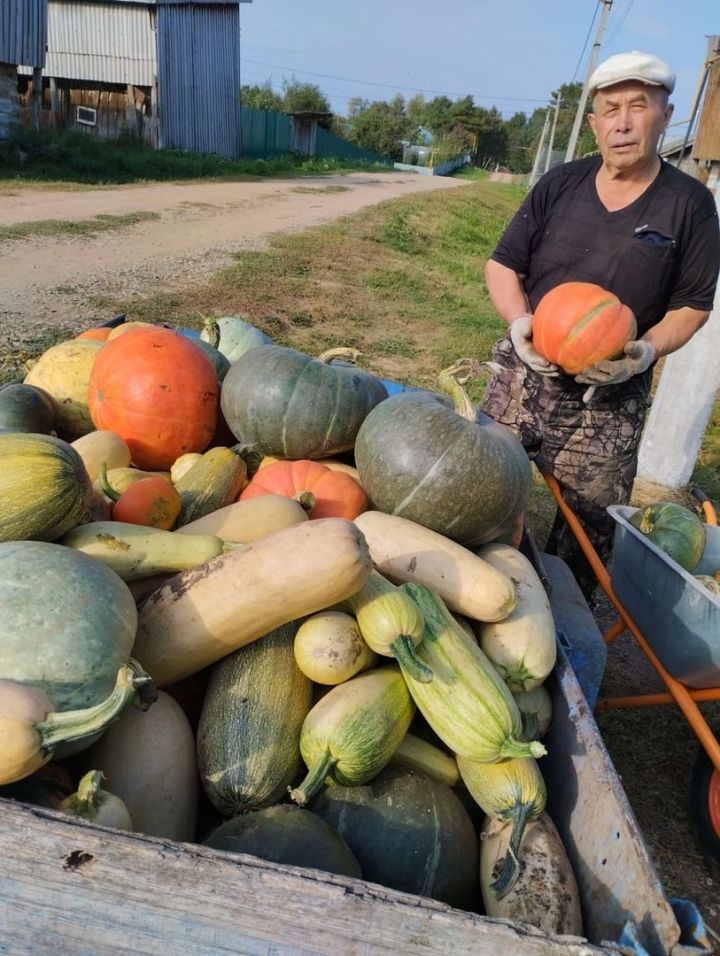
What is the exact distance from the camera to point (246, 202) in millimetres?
17031

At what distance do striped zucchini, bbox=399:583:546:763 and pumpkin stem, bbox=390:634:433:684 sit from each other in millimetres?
28

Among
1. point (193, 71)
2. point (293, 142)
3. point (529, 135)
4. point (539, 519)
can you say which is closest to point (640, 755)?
point (539, 519)

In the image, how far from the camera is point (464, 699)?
1.52 metres

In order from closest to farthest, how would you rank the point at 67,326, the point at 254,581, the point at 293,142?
the point at 254,581 → the point at 67,326 → the point at 293,142

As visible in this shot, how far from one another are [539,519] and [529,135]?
390 feet

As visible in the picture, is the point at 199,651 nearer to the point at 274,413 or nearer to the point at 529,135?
the point at 274,413

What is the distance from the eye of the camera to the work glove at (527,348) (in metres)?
2.92

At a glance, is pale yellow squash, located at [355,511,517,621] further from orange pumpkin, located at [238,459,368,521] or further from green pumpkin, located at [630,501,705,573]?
green pumpkin, located at [630,501,705,573]

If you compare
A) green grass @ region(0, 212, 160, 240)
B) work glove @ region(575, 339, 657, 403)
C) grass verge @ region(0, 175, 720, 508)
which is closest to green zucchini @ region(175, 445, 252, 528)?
work glove @ region(575, 339, 657, 403)

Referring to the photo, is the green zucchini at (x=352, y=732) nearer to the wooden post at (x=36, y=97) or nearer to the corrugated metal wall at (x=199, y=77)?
the wooden post at (x=36, y=97)

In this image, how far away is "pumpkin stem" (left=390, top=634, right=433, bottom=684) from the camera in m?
1.50

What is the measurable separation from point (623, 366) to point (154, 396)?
177cm

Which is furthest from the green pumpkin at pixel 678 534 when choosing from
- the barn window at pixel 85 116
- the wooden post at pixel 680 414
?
the barn window at pixel 85 116

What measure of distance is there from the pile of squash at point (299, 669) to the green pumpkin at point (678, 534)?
35.0 inches
